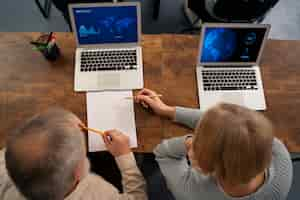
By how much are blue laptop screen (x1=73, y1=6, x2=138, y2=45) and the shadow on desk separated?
1.90ft

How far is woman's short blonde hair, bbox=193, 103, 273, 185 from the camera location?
95 centimetres

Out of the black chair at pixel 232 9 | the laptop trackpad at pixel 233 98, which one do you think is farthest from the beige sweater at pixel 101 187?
the black chair at pixel 232 9

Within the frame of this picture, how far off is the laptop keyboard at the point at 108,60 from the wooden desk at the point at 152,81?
6cm

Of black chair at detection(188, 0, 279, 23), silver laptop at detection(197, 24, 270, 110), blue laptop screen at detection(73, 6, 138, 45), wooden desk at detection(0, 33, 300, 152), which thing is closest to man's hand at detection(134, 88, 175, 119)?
wooden desk at detection(0, 33, 300, 152)

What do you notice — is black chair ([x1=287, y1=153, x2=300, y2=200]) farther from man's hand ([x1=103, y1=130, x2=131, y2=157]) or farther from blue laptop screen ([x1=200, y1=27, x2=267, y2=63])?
man's hand ([x1=103, y1=130, x2=131, y2=157])

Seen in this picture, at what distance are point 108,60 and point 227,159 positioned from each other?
74 centimetres

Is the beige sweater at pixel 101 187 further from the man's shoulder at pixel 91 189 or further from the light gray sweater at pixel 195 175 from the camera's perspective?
the light gray sweater at pixel 195 175

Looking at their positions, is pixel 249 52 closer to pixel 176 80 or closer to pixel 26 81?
pixel 176 80

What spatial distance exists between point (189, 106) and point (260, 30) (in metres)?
0.41

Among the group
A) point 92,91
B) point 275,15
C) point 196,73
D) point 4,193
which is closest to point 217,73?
point 196,73

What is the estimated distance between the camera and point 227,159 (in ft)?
3.21

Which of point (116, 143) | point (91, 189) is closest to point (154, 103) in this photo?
point (116, 143)

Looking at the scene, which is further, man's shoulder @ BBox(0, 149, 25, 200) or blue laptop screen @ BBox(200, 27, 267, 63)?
blue laptop screen @ BBox(200, 27, 267, 63)

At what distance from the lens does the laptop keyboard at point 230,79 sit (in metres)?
1.45
